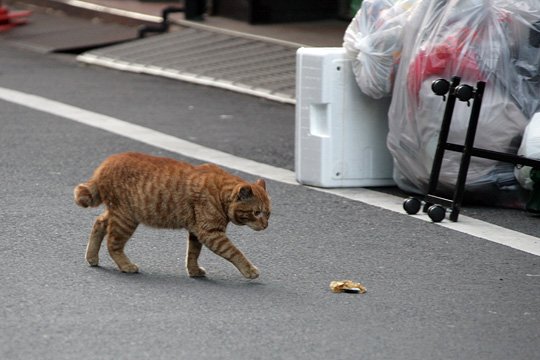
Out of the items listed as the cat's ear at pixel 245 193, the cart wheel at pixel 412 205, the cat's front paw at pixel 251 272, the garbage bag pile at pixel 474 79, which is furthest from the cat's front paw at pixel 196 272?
the garbage bag pile at pixel 474 79

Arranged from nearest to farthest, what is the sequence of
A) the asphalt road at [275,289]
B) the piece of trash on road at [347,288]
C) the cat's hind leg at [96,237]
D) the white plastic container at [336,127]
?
the asphalt road at [275,289]
the piece of trash on road at [347,288]
the cat's hind leg at [96,237]
the white plastic container at [336,127]

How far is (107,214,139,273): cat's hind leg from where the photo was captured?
673 centimetres

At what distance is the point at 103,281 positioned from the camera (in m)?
6.68

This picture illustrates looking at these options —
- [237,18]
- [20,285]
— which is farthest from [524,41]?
[237,18]

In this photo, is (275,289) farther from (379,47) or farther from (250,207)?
(379,47)

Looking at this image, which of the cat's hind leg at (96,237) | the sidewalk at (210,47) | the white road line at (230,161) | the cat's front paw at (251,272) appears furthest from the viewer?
the sidewalk at (210,47)

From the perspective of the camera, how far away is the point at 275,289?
6.63 meters

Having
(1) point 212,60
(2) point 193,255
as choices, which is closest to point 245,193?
(2) point 193,255

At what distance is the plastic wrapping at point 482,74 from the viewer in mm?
8625

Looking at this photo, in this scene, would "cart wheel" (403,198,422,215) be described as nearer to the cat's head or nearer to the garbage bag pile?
the garbage bag pile

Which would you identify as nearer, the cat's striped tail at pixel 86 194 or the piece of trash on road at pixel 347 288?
the piece of trash on road at pixel 347 288

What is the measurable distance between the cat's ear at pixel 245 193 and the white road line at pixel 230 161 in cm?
194

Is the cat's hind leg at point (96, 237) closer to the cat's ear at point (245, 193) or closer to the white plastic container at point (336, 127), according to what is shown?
the cat's ear at point (245, 193)

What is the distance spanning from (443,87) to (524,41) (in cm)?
80
